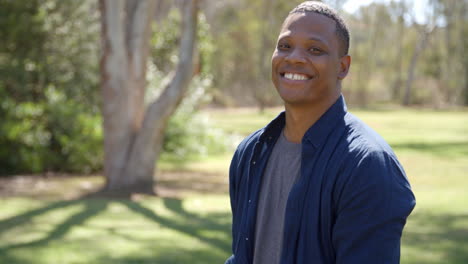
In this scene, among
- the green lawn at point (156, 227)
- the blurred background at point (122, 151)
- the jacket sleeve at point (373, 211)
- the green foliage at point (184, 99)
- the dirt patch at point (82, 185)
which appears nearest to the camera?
the jacket sleeve at point (373, 211)

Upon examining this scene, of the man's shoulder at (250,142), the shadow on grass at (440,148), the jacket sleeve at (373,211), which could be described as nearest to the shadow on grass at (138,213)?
the man's shoulder at (250,142)

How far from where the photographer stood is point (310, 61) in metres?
2.42

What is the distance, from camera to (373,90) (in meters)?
72.0

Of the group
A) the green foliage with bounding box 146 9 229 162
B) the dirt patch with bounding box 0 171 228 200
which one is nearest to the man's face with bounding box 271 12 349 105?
the dirt patch with bounding box 0 171 228 200

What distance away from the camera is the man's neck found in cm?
248

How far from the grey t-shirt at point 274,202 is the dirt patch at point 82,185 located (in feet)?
30.6

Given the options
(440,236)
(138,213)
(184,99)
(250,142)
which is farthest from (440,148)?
(250,142)

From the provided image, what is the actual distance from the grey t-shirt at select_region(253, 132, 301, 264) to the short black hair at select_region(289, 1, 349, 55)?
0.44m

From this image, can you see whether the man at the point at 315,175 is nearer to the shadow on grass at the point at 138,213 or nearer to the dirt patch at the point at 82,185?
the shadow on grass at the point at 138,213

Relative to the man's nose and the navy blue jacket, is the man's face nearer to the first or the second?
the man's nose

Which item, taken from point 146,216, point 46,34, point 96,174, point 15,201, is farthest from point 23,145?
point 146,216

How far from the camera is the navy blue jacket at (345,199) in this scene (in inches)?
82.3

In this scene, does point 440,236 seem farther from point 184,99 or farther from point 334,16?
point 184,99

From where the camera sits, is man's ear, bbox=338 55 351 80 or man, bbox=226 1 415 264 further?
man's ear, bbox=338 55 351 80
